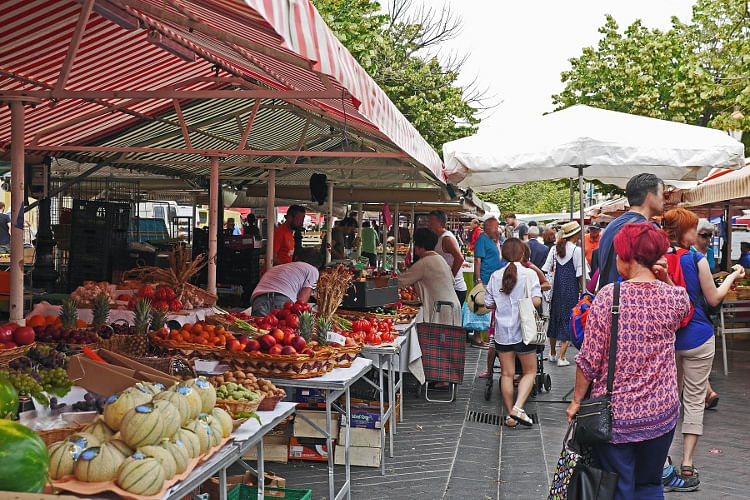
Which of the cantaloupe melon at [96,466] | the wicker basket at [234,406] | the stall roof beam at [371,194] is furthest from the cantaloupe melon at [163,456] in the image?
the stall roof beam at [371,194]

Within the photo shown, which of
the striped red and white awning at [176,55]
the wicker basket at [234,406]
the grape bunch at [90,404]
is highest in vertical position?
the striped red and white awning at [176,55]

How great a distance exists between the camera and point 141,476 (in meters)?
2.93

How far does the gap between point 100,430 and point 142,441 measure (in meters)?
0.27

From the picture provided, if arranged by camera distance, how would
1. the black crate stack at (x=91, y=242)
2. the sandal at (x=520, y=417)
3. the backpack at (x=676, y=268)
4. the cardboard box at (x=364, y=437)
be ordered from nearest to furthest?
the backpack at (x=676, y=268) < the cardboard box at (x=364, y=437) < the sandal at (x=520, y=417) < the black crate stack at (x=91, y=242)

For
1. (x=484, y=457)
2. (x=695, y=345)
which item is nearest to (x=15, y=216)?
(x=484, y=457)

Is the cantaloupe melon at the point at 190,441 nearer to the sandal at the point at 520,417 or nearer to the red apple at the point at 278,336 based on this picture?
the red apple at the point at 278,336

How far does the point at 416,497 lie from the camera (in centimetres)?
622

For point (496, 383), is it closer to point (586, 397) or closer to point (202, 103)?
point (202, 103)

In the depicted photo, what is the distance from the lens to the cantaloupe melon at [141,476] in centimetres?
292

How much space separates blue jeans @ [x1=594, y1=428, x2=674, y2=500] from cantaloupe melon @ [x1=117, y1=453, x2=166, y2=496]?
8.35 ft

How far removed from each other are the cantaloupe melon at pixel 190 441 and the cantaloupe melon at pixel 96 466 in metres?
0.36

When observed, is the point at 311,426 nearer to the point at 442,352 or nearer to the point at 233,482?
the point at 233,482

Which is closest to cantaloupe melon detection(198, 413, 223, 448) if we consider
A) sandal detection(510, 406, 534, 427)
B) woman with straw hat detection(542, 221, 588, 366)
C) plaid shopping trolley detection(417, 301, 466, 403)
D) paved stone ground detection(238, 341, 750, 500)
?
paved stone ground detection(238, 341, 750, 500)

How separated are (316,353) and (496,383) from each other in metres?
6.00
